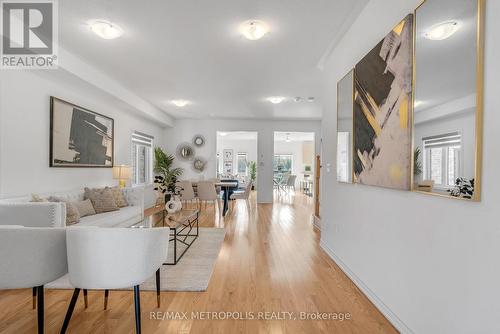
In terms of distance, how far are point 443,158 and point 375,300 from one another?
4.58ft

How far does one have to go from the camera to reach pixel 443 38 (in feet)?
4.48

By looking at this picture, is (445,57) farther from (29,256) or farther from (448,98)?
(29,256)

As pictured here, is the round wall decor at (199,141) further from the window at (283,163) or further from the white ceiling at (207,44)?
the window at (283,163)

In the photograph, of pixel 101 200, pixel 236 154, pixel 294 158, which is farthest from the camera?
pixel 294 158

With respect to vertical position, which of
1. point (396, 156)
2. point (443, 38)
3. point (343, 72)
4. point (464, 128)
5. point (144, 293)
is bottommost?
point (144, 293)

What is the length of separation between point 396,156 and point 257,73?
2910mm

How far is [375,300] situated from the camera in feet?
6.81

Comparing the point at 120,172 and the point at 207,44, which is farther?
the point at 120,172

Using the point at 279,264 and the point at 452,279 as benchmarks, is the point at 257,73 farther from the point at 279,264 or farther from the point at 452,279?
the point at 452,279

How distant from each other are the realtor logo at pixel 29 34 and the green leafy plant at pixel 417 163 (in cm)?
345

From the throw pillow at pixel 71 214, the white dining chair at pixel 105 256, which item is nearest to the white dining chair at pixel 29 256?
the white dining chair at pixel 105 256

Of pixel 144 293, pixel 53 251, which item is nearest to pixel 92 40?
pixel 53 251

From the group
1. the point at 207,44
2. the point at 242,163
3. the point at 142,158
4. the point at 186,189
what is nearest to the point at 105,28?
the point at 207,44

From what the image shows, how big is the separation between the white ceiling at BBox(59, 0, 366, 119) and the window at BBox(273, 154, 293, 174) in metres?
7.79
